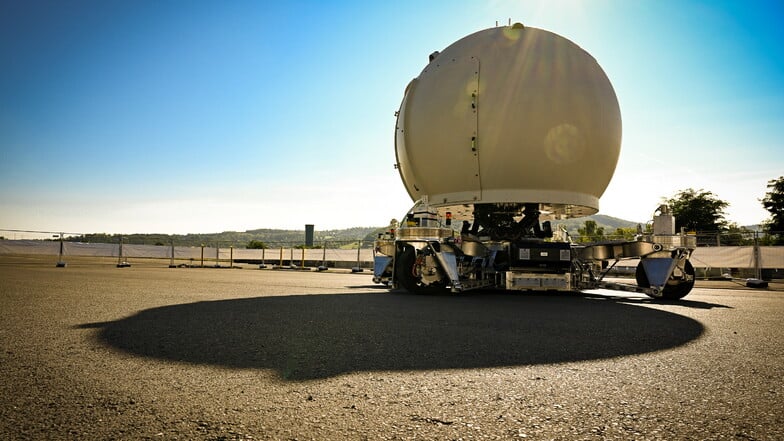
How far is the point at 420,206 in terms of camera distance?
8773 millimetres

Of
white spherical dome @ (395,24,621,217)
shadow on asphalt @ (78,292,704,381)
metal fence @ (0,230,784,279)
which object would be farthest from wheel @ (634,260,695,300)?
metal fence @ (0,230,784,279)

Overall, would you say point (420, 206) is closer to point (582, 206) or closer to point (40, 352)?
point (582, 206)

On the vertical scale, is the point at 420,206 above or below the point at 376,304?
above

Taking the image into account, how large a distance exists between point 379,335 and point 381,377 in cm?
127

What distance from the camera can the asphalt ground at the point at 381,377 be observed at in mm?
1678

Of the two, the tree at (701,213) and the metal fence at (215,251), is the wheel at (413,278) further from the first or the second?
the tree at (701,213)

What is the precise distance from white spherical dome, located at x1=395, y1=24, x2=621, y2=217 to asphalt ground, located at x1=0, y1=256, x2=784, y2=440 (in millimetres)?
3543

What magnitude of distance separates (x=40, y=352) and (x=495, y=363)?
2835 mm

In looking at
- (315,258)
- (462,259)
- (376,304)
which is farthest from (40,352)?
(315,258)

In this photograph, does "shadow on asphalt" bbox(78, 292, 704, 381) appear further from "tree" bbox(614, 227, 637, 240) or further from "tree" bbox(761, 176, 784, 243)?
"tree" bbox(761, 176, 784, 243)

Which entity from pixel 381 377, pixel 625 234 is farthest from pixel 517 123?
pixel 625 234

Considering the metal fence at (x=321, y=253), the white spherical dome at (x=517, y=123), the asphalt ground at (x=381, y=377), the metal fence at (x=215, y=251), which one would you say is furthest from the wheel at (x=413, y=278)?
the metal fence at (x=215, y=251)

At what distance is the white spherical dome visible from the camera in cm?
765

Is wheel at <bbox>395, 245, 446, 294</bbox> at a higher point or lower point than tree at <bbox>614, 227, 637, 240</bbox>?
lower
